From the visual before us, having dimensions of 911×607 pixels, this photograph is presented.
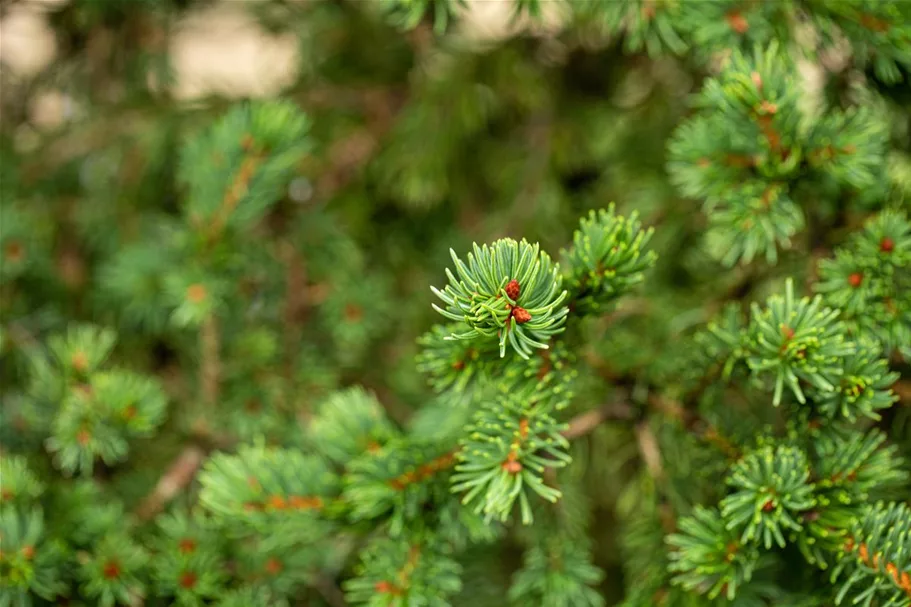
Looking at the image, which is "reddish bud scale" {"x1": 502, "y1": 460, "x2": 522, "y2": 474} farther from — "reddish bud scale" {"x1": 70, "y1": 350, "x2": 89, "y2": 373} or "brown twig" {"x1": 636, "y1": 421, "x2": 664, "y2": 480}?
"reddish bud scale" {"x1": 70, "y1": 350, "x2": 89, "y2": 373}

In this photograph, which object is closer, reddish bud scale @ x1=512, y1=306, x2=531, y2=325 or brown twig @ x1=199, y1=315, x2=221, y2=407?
reddish bud scale @ x1=512, y1=306, x2=531, y2=325

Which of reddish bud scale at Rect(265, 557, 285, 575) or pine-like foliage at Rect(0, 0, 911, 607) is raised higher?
pine-like foliage at Rect(0, 0, 911, 607)

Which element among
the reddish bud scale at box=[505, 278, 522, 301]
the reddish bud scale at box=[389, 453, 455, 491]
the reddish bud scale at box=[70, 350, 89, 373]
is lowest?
the reddish bud scale at box=[70, 350, 89, 373]

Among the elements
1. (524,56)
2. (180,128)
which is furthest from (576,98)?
(180,128)

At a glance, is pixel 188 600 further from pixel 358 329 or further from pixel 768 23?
pixel 768 23

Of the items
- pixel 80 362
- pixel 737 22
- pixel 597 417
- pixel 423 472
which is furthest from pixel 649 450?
pixel 80 362

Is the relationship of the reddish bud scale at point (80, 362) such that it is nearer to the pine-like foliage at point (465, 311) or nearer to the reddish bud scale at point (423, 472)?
the pine-like foliage at point (465, 311)

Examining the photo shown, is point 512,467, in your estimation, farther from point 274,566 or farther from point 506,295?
point 274,566

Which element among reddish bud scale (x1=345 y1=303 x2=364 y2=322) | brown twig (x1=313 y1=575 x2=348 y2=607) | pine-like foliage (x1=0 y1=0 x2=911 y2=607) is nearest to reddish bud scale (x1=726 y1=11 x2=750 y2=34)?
pine-like foliage (x1=0 y1=0 x2=911 y2=607)
